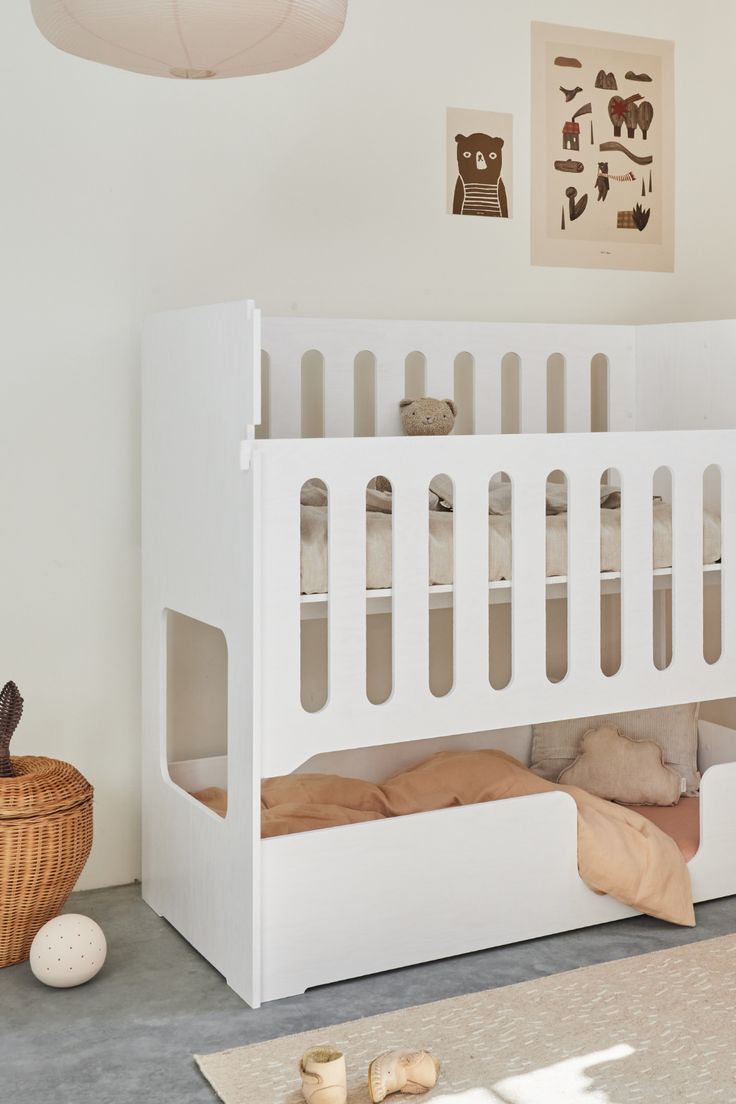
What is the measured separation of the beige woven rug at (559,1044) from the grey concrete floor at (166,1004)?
0.06 m

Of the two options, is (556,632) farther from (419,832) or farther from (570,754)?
(419,832)

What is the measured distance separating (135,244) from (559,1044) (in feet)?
5.37

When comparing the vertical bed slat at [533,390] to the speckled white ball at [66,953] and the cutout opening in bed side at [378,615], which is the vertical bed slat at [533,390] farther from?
the speckled white ball at [66,953]

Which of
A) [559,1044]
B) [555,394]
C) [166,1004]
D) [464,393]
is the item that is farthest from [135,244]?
[559,1044]

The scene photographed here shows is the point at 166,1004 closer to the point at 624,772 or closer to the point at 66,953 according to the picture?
the point at 66,953

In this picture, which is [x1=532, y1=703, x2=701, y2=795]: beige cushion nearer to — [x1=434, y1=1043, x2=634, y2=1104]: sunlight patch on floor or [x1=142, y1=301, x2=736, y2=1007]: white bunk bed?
[x1=142, y1=301, x2=736, y2=1007]: white bunk bed

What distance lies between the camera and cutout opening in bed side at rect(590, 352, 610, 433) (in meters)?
2.92

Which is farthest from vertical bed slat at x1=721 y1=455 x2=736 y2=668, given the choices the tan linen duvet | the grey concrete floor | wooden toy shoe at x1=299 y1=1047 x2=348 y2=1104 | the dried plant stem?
the dried plant stem

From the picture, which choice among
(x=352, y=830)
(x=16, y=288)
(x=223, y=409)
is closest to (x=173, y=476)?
(x=223, y=409)

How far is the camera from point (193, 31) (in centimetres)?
146

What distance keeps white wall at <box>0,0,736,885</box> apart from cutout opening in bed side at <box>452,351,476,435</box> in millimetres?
115

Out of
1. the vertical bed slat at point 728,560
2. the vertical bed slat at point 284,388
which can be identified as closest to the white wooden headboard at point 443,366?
the vertical bed slat at point 284,388

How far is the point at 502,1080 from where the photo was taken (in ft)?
5.38

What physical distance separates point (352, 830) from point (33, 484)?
3.02ft
